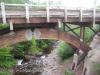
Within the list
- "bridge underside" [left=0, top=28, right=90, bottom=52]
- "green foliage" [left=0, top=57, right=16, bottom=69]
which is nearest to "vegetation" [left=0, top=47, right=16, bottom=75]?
"green foliage" [left=0, top=57, right=16, bottom=69]

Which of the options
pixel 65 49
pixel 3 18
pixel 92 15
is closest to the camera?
pixel 3 18

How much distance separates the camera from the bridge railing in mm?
12855

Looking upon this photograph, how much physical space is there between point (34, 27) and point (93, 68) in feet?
15.4

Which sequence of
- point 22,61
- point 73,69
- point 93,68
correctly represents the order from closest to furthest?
point 93,68
point 73,69
point 22,61

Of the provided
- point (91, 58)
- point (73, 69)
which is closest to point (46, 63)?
point (73, 69)

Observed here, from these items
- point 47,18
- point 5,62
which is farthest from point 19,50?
point 47,18

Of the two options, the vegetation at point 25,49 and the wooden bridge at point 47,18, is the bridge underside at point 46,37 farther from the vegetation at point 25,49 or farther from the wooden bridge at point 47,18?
the vegetation at point 25,49

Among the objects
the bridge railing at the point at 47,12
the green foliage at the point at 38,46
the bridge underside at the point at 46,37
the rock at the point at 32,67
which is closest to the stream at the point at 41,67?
the rock at the point at 32,67

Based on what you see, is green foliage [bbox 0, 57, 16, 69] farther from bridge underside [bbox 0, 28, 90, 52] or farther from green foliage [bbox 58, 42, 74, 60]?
bridge underside [bbox 0, 28, 90, 52]

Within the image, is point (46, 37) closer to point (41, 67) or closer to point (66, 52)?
point (66, 52)

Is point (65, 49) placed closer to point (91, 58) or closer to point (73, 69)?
point (73, 69)

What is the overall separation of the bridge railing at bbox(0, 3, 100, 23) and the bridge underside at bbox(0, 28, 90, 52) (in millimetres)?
1334

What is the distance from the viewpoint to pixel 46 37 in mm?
15250

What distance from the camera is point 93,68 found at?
47.9ft
